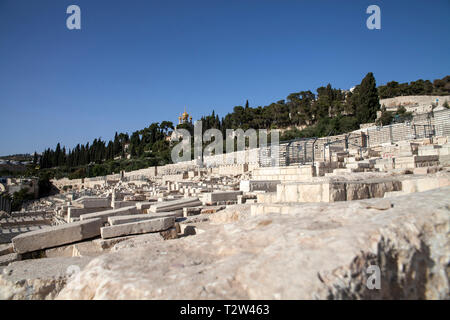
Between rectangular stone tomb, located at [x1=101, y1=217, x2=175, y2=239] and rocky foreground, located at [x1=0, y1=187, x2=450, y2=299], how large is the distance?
6.18ft

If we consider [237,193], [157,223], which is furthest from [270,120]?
[157,223]

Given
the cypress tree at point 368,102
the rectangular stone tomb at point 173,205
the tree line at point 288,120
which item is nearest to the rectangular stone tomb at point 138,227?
the rectangular stone tomb at point 173,205

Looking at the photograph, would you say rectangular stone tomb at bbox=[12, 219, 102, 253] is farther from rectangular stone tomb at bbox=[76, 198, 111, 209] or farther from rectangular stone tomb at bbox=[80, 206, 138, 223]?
rectangular stone tomb at bbox=[76, 198, 111, 209]

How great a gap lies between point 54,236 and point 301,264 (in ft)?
14.5

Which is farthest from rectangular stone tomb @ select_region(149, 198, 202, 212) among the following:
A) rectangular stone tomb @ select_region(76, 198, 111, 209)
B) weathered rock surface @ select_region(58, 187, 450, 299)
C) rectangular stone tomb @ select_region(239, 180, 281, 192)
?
weathered rock surface @ select_region(58, 187, 450, 299)

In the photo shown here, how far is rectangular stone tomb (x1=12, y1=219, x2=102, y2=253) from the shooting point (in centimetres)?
444

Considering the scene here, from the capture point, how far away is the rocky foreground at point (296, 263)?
5.31 ft

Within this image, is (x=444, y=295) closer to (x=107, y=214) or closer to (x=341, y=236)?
(x=341, y=236)

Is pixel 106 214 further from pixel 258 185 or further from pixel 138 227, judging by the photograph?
pixel 258 185

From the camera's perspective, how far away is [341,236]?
6.53 feet

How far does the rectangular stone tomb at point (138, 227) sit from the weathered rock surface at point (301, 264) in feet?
7.64

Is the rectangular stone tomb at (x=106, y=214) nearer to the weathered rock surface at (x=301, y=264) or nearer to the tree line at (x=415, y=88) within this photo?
the weathered rock surface at (x=301, y=264)

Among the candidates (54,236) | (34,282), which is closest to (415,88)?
(54,236)

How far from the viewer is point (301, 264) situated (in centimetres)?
170
